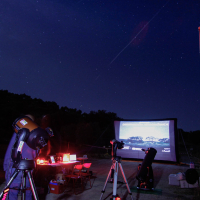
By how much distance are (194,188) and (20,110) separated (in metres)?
16.7

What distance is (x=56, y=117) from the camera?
20641 mm

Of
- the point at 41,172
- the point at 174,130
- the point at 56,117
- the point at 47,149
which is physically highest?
the point at 56,117

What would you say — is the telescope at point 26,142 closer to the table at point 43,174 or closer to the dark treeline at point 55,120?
the table at point 43,174

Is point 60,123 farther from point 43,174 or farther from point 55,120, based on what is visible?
point 43,174

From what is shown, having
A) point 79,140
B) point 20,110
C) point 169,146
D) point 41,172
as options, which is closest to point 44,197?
point 41,172

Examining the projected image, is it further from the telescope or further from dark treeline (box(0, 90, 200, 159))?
the telescope

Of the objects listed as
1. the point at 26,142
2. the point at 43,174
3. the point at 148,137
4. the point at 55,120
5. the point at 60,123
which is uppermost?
the point at 55,120

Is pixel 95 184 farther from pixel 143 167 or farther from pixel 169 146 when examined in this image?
pixel 169 146

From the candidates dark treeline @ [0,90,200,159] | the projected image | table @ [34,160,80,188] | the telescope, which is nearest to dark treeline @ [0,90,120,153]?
dark treeline @ [0,90,200,159]

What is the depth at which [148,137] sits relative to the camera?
35.0 ft

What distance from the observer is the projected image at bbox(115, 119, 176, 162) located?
10344 mm

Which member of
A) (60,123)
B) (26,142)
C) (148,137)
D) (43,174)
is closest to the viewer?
(26,142)

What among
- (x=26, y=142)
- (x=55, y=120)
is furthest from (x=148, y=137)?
(x=55, y=120)

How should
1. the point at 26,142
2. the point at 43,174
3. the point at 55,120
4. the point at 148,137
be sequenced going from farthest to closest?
1. the point at 55,120
2. the point at 148,137
3. the point at 43,174
4. the point at 26,142
